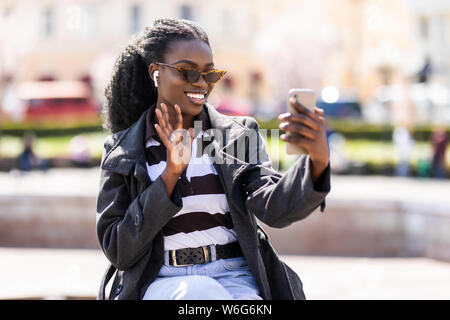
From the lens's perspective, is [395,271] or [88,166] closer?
[395,271]

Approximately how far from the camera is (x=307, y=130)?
2.41m

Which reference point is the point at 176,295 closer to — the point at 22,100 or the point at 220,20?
the point at 22,100

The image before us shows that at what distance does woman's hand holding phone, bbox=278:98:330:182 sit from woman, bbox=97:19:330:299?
0.73 ft

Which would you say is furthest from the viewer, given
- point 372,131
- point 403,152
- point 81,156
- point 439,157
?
point 372,131

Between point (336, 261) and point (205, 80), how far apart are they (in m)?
4.53

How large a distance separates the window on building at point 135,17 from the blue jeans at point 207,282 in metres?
37.4

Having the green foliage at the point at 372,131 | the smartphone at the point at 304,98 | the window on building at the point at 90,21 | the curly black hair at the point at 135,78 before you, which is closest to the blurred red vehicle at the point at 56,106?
the window on building at the point at 90,21

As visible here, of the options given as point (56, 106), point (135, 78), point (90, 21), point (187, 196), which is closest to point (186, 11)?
point (90, 21)

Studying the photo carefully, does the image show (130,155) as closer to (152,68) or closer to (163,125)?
(163,125)

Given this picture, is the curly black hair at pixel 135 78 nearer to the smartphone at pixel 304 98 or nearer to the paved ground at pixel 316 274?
the smartphone at pixel 304 98

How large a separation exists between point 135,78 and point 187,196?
616mm

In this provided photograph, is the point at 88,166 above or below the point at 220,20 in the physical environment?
below

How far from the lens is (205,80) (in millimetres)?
2959

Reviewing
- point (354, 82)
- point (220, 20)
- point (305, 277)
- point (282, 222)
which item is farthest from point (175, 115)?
point (354, 82)
